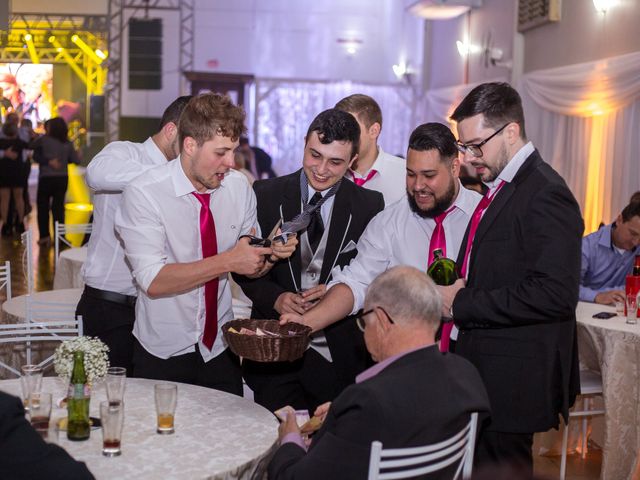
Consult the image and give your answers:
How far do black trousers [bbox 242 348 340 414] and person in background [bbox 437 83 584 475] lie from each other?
2.24 ft

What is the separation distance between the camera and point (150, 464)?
2143 millimetres

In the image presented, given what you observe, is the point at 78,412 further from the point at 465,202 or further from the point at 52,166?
the point at 52,166

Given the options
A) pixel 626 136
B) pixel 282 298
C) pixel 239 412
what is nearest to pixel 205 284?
pixel 282 298

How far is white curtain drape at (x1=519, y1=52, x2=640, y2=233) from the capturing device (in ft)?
23.8

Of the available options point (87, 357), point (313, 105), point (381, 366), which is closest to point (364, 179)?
point (87, 357)

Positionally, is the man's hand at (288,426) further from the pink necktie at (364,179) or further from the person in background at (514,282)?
the pink necktie at (364,179)

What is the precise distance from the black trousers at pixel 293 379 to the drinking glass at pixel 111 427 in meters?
1.03

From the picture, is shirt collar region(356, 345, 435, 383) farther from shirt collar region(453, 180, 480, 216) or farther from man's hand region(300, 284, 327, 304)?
shirt collar region(453, 180, 480, 216)

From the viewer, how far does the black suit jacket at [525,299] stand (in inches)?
96.6

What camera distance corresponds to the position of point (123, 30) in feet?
52.9

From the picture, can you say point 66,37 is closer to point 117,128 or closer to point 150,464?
point 117,128

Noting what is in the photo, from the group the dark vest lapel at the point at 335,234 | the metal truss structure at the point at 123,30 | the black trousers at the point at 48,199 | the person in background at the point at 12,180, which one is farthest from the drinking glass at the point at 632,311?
the metal truss structure at the point at 123,30

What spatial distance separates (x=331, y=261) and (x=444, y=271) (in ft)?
1.91

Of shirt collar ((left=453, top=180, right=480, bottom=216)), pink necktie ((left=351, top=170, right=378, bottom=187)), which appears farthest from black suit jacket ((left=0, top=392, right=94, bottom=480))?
pink necktie ((left=351, top=170, right=378, bottom=187))
